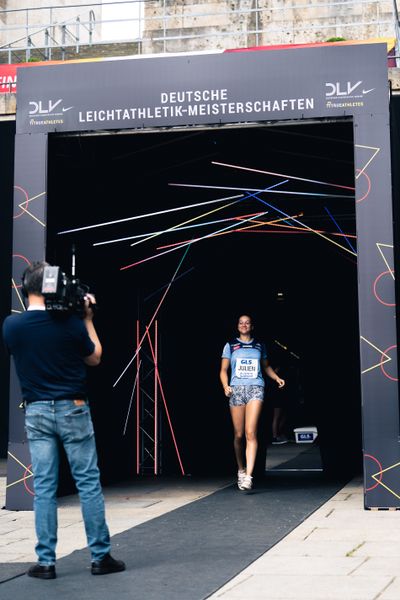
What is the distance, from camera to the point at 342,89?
7.36 m

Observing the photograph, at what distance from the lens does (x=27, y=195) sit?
7703 mm

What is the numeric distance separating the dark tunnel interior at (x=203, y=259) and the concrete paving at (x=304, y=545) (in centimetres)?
156

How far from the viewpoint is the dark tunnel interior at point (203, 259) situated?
8281 millimetres

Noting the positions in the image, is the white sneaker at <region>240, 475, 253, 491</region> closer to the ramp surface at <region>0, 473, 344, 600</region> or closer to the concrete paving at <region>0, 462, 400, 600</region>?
the ramp surface at <region>0, 473, 344, 600</region>

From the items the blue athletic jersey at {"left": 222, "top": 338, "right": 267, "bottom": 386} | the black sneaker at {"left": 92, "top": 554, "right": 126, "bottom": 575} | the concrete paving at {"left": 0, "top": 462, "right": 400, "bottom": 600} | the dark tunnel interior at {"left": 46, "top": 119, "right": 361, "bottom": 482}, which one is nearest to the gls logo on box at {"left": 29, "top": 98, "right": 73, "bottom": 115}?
the dark tunnel interior at {"left": 46, "top": 119, "right": 361, "bottom": 482}

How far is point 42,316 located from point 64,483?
11.8ft

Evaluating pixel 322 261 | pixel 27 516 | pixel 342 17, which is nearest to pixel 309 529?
pixel 27 516

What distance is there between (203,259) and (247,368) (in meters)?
2.43

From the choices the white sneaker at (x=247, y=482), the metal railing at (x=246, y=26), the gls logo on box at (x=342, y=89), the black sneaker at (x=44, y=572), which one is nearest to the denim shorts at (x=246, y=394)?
the white sneaker at (x=247, y=482)

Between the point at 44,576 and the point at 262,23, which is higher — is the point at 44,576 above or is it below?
below

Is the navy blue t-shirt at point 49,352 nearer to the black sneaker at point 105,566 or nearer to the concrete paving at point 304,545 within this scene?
the black sneaker at point 105,566

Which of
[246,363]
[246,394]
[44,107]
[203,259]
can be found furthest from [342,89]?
[203,259]

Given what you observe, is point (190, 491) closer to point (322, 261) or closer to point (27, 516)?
point (27, 516)

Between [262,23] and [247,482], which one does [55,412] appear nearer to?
[247,482]
